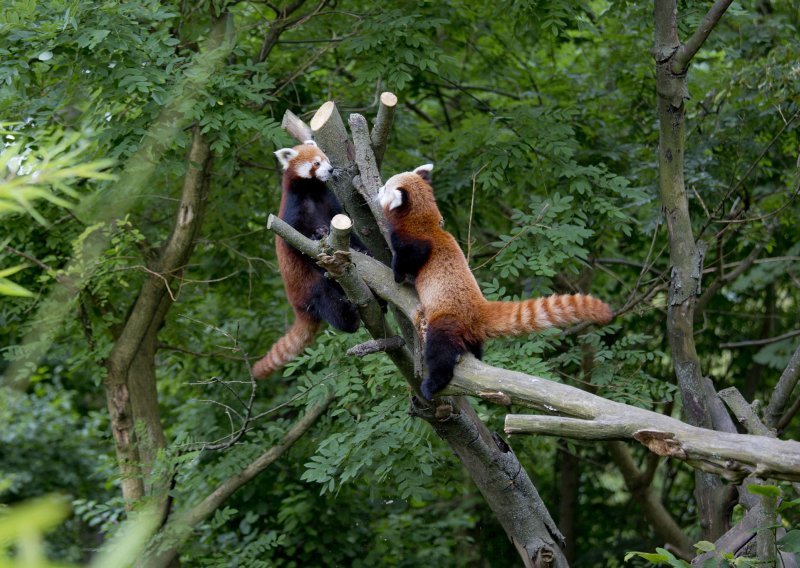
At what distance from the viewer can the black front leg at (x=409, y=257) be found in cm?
326

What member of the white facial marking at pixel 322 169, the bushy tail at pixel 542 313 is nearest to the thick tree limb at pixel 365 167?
the white facial marking at pixel 322 169

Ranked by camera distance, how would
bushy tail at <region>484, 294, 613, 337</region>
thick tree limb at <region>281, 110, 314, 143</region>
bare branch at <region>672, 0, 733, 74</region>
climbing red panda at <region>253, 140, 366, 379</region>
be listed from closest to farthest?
bushy tail at <region>484, 294, 613, 337</region> → bare branch at <region>672, 0, 733, 74</region> → thick tree limb at <region>281, 110, 314, 143</region> → climbing red panda at <region>253, 140, 366, 379</region>

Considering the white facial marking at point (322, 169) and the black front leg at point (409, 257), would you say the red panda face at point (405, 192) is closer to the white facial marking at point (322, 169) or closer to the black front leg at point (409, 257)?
the black front leg at point (409, 257)

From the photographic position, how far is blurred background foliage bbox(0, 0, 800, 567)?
4.23m

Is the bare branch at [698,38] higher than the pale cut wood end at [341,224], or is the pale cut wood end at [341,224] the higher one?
the bare branch at [698,38]

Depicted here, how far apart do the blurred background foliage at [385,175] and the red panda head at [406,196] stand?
0.81 m

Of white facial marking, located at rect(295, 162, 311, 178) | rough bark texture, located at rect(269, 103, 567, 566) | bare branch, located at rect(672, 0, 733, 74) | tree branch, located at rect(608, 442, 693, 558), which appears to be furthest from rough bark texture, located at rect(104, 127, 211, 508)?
tree branch, located at rect(608, 442, 693, 558)

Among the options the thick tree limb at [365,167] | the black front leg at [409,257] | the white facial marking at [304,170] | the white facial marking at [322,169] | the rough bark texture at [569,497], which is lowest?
the rough bark texture at [569,497]

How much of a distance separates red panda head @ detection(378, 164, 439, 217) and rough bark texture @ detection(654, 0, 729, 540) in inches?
55.8

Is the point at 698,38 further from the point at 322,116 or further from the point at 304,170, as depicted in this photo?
the point at 304,170

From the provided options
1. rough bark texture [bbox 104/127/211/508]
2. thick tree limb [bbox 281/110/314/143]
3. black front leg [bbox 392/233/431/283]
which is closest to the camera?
black front leg [bbox 392/233/431/283]

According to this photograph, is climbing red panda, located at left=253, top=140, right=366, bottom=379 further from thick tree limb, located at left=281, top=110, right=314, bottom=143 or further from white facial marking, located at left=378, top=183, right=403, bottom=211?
white facial marking, located at left=378, top=183, right=403, bottom=211

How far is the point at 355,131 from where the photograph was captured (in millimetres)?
3344

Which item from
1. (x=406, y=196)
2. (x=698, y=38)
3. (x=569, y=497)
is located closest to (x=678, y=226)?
(x=698, y=38)
